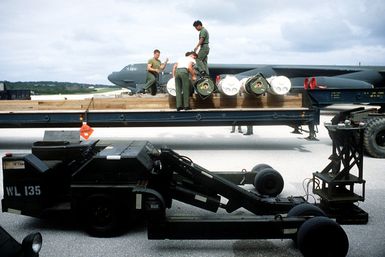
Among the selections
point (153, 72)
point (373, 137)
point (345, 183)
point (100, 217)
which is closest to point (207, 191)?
point (100, 217)

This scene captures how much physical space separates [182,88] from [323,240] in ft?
18.8

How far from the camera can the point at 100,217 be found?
397 cm

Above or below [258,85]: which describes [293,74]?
above

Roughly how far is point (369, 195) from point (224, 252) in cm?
305

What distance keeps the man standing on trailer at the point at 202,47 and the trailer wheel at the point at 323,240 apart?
21.2 ft

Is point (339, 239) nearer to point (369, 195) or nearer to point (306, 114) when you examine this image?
point (369, 195)

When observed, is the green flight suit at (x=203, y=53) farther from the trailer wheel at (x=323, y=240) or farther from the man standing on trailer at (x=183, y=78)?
the trailer wheel at (x=323, y=240)

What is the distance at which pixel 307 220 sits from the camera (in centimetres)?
337

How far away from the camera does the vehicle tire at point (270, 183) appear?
203 inches

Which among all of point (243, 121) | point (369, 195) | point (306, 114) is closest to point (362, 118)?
point (306, 114)

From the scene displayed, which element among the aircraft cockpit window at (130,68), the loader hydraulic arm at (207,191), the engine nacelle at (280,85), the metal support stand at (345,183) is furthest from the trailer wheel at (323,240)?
the aircraft cockpit window at (130,68)

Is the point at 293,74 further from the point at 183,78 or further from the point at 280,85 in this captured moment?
the point at 183,78

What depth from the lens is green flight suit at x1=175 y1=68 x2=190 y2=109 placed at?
797 centimetres

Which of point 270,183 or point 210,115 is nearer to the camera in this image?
point 270,183
